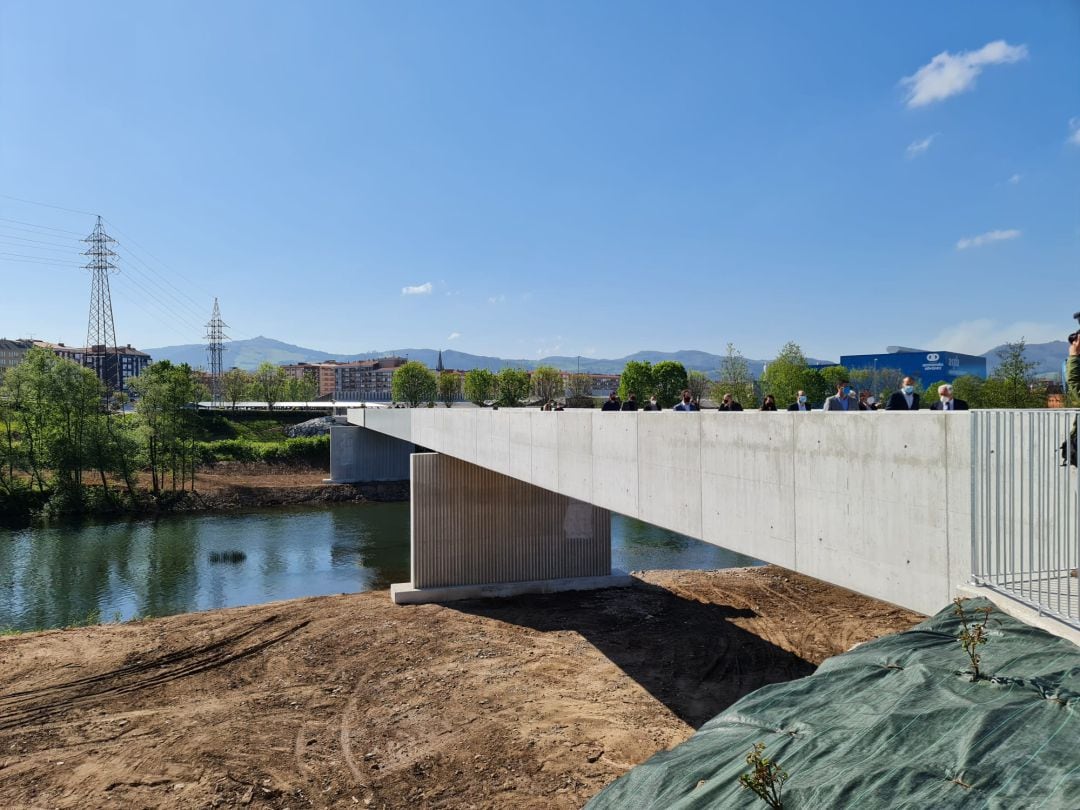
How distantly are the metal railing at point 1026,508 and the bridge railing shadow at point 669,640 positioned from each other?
8035mm

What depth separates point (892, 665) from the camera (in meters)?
4.46

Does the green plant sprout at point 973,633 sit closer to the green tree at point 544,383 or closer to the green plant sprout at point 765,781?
the green plant sprout at point 765,781

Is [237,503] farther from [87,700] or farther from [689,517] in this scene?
[689,517]

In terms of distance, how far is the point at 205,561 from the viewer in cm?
2900

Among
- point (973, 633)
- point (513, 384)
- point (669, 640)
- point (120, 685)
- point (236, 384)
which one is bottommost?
point (669, 640)

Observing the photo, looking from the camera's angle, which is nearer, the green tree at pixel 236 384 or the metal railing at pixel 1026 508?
the metal railing at pixel 1026 508

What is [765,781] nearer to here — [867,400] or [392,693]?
[867,400]

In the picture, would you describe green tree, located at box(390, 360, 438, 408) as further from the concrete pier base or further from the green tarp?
the green tarp

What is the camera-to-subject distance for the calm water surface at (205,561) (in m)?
22.6

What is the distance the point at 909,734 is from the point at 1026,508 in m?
1.94

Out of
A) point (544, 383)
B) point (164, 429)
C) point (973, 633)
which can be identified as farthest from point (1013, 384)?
point (544, 383)

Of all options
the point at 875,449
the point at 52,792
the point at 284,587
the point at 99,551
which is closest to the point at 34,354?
the point at 99,551

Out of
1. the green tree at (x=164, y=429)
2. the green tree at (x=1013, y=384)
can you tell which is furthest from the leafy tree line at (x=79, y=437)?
the green tree at (x=1013, y=384)

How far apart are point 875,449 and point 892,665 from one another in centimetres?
185
